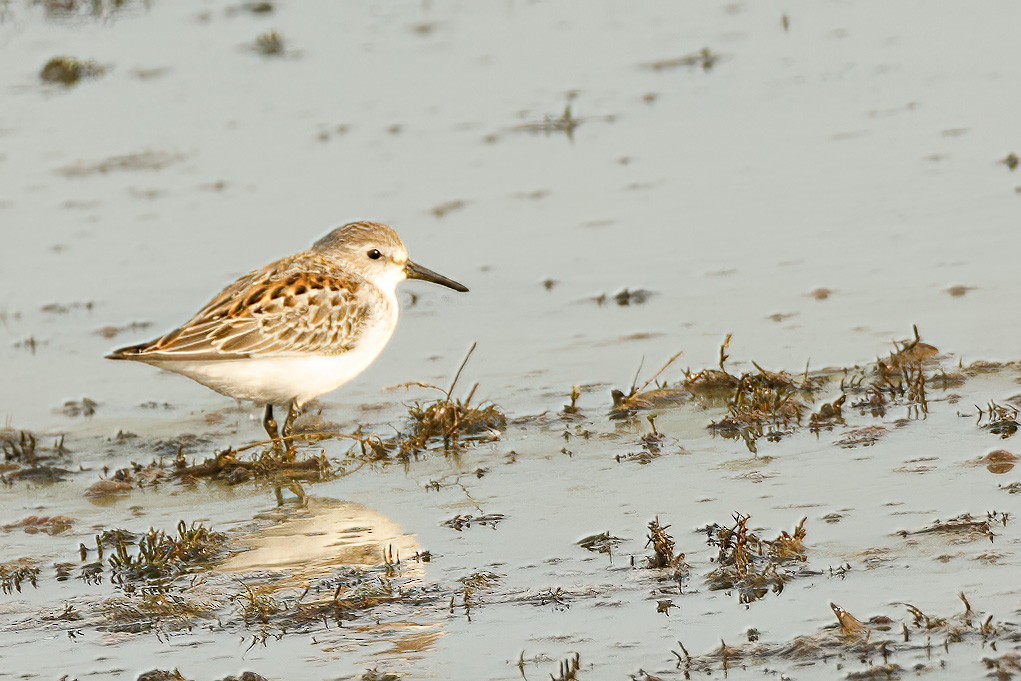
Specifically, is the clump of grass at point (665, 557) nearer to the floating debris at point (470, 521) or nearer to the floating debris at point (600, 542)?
the floating debris at point (600, 542)

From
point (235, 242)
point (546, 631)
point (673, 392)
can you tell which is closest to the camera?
point (546, 631)

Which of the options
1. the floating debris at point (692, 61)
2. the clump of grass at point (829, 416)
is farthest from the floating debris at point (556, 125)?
the clump of grass at point (829, 416)

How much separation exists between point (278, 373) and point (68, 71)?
10723 millimetres

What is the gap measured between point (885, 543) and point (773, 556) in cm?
49

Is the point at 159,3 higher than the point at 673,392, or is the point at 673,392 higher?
the point at 159,3

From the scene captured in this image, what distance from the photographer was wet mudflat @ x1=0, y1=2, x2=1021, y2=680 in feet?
22.1

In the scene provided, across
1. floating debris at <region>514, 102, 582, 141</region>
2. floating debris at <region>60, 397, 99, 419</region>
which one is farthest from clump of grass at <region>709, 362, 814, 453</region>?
floating debris at <region>514, 102, 582, 141</region>

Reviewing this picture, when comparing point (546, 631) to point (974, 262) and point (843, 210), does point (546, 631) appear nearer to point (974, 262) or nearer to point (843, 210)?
point (974, 262)

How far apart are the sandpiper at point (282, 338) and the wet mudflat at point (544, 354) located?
37 cm

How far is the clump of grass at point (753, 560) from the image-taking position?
679cm

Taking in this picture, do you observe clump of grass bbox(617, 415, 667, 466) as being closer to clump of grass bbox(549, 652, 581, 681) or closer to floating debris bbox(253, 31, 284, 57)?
clump of grass bbox(549, 652, 581, 681)

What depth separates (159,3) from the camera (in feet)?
71.8

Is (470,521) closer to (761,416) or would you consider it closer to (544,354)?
(761,416)

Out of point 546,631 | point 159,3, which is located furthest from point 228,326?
point 159,3
